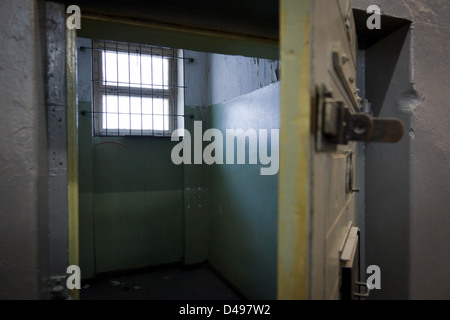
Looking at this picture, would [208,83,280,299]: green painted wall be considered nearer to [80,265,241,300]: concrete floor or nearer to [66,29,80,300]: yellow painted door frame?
[80,265,241,300]: concrete floor

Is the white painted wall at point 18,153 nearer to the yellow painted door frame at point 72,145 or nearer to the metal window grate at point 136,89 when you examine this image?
the yellow painted door frame at point 72,145

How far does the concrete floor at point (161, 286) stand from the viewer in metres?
2.58

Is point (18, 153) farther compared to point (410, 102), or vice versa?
point (410, 102)

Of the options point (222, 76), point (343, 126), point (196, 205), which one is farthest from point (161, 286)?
point (343, 126)

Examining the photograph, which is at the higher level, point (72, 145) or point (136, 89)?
point (136, 89)

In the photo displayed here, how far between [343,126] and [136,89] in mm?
2745

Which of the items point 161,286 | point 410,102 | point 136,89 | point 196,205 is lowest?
point 161,286

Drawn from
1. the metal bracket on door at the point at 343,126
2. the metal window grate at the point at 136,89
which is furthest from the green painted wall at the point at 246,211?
the metal bracket on door at the point at 343,126

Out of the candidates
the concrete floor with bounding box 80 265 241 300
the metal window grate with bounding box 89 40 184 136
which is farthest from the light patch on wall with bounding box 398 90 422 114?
the metal window grate with bounding box 89 40 184 136

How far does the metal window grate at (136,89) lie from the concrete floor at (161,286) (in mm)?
1461

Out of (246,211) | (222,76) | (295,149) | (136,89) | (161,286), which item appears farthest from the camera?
(136,89)

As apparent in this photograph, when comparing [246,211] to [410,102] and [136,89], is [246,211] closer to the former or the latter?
[410,102]

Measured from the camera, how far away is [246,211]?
245 centimetres
